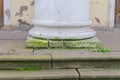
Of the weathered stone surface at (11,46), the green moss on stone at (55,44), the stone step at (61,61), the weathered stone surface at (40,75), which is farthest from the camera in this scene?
the green moss on stone at (55,44)

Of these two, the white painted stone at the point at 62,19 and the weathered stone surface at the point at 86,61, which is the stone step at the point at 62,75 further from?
the white painted stone at the point at 62,19

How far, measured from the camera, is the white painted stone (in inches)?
161

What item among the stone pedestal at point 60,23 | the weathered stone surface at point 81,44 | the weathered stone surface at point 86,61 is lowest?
the weathered stone surface at point 86,61

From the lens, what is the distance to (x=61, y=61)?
3.68 metres

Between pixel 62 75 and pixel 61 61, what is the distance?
0.25 meters

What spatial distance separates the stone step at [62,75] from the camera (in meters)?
3.45

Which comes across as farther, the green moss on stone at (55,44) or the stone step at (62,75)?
the green moss on stone at (55,44)

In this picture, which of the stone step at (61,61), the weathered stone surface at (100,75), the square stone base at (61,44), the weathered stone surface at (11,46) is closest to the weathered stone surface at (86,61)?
the stone step at (61,61)

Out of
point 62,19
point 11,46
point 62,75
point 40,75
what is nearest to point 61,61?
point 62,75

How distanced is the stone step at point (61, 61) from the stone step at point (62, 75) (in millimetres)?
82

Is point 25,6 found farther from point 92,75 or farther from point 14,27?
point 92,75

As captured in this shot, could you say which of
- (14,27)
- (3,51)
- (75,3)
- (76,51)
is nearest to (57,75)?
(76,51)

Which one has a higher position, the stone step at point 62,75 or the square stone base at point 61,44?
the square stone base at point 61,44

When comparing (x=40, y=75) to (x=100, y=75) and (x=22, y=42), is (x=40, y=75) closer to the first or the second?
(x=100, y=75)
